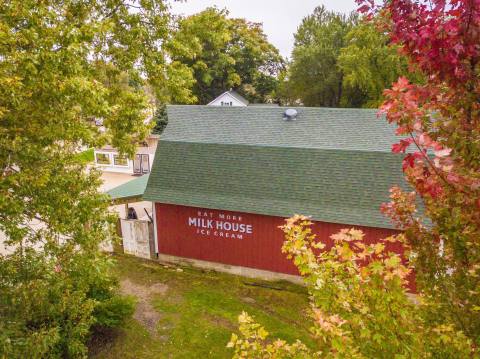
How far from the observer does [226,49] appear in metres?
44.0

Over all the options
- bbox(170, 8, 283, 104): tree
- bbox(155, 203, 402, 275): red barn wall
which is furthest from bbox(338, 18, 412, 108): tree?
bbox(155, 203, 402, 275): red barn wall

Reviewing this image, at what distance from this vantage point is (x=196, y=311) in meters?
11.9

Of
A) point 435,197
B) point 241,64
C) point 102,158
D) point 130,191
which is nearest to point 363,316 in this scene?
point 435,197

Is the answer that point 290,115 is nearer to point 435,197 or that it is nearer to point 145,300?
point 145,300

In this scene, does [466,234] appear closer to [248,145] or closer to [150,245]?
[248,145]

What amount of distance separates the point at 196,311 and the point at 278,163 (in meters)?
5.70

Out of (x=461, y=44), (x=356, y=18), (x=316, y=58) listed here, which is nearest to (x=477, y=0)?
(x=461, y=44)

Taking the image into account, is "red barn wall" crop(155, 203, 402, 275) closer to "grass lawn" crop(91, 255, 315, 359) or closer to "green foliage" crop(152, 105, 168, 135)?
"grass lawn" crop(91, 255, 315, 359)

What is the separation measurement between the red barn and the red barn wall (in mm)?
38

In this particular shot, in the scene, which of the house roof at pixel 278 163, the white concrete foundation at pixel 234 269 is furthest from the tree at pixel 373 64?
the white concrete foundation at pixel 234 269

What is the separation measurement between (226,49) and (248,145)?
1320 inches

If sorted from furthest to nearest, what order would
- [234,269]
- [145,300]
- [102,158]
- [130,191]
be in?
[102,158]
[130,191]
[234,269]
[145,300]

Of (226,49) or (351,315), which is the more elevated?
(226,49)

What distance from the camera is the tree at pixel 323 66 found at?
1428 inches
